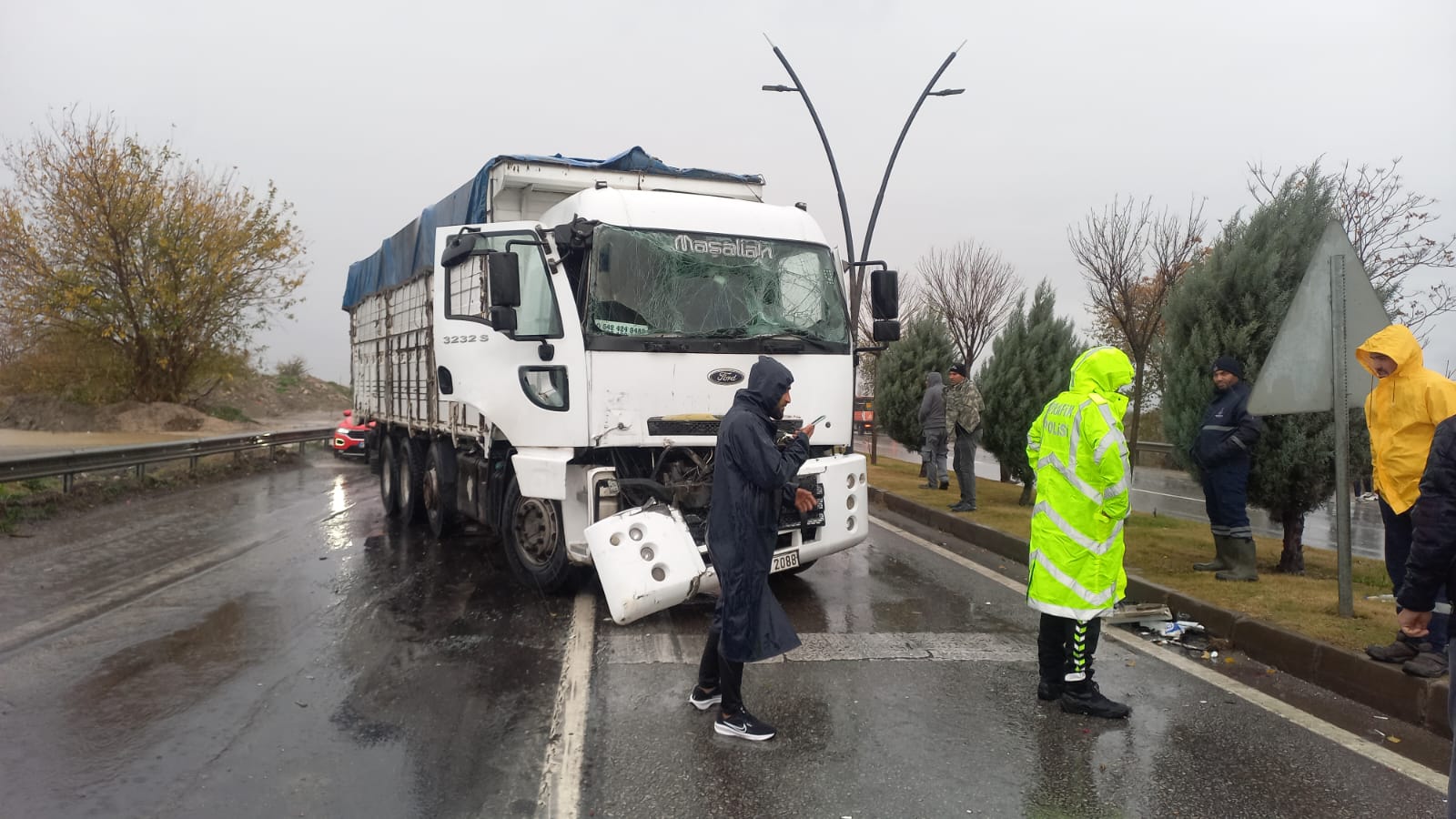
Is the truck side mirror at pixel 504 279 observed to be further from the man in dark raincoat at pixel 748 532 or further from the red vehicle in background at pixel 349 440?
the red vehicle in background at pixel 349 440

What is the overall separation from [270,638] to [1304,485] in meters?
7.45

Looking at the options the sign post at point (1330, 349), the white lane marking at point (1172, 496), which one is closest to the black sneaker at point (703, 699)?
the sign post at point (1330, 349)

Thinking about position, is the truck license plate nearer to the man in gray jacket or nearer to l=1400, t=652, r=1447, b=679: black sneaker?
l=1400, t=652, r=1447, b=679: black sneaker

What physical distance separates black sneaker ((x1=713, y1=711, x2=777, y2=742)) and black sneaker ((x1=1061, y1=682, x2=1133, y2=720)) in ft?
4.95

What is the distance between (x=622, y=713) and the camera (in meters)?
4.53

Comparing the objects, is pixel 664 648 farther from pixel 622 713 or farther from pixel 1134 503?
pixel 1134 503

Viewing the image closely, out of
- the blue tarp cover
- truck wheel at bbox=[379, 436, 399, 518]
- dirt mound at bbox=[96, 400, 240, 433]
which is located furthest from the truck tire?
dirt mound at bbox=[96, 400, 240, 433]

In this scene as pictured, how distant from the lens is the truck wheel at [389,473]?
11.1 m

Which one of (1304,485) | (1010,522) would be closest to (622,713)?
(1304,485)

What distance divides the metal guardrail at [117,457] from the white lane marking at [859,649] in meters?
9.15

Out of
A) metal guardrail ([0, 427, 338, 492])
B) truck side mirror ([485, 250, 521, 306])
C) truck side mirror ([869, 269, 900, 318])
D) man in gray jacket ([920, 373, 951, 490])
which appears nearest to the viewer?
truck side mirror ([485, 250, 521, 306])

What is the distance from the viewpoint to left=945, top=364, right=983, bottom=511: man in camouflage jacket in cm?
1109

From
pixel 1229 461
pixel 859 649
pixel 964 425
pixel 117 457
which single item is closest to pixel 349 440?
pixel 117 457

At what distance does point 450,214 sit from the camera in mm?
8523
